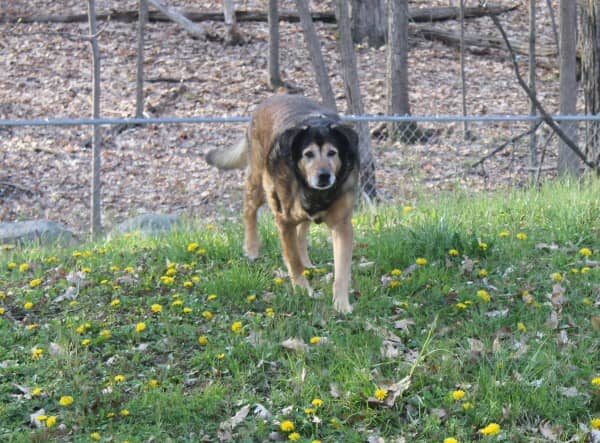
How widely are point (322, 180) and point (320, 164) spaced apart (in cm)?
10

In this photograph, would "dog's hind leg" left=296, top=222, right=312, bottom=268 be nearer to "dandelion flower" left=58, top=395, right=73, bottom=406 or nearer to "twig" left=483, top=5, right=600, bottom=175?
"dandelion flower" left=58, top=395, right=73, bottom=406

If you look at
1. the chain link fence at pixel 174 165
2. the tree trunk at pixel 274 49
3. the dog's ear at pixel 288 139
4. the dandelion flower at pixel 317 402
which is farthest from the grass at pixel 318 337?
the tree trunk at pixel 274 49

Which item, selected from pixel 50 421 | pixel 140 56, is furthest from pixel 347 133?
pixel 140 56

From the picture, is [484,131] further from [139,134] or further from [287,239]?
[287,239]

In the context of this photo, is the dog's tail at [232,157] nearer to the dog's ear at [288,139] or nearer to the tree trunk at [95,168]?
the dog's ear at [288,139]

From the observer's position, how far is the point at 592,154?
903 cm

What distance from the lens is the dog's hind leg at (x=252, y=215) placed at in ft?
21.0

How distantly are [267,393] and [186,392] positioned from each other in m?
0.43

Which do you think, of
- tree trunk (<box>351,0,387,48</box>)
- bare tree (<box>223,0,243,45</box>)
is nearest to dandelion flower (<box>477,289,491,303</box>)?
bare tree (<box>223,0,243,45</box>)

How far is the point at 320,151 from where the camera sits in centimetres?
517

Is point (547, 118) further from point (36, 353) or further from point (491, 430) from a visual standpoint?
point (36, 353)

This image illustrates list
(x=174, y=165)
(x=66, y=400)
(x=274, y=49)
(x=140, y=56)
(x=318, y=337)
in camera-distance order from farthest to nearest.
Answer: (x=274, y=49) < (x=174, y=165) < (x=140, y=56) < (x=318, y=337) < (x=66, y=400)

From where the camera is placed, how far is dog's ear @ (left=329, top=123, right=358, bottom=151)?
17.1 ft

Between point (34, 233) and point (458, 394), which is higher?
point (34, 233)
